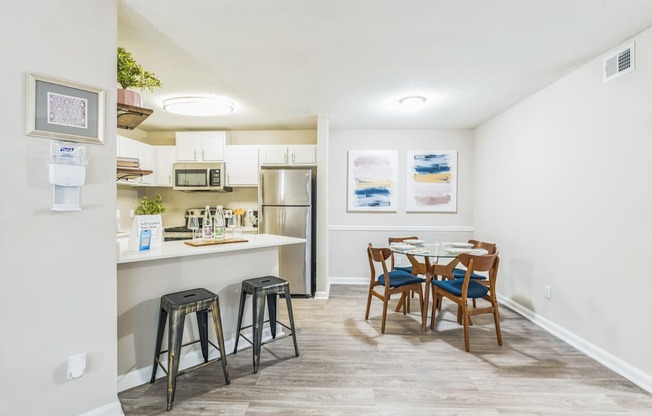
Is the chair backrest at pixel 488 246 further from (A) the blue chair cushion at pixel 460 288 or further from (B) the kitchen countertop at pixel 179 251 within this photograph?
(B) the kitchen countertop at pixel 179 251

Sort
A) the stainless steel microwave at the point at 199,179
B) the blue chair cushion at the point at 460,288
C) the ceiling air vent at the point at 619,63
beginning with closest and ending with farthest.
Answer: the ceiling air vent at the point at 619,63 → the blue chair cushion at the point at 460,288 → the stainless steel microwave at the point at 199,179

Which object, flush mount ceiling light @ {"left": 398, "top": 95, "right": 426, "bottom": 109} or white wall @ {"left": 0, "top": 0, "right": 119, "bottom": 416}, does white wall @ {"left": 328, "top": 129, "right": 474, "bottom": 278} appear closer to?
flush mount ceiling light @ {"left": 398, "top": 95, "right": 426, "bottom": 109}

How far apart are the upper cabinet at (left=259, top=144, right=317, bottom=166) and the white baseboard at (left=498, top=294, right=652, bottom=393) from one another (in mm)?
3242

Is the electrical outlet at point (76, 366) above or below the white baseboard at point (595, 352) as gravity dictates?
above

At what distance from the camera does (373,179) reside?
4707 millimetres

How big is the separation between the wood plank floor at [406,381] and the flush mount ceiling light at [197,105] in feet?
8.74

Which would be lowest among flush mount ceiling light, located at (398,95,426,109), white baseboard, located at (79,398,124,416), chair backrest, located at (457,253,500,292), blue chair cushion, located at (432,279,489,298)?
white baseboard, located at (79,398,124,416)

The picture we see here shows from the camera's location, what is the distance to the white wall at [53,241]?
1404 mm

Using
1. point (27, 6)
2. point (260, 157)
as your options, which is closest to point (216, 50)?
point (27, 6)

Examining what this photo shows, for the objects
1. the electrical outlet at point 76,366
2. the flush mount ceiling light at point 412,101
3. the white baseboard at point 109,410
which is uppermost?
the flush mount ceiling light at point 412,101

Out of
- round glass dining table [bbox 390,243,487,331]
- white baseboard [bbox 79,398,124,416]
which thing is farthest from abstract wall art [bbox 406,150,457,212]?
white baseboard [bbox 79,398,124,416]

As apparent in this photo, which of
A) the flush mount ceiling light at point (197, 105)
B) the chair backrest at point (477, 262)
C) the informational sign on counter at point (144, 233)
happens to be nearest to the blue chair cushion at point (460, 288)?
the chair backrest at point (477, 262)

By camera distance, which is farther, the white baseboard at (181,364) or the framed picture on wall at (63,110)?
the white baseboard at (181,364)

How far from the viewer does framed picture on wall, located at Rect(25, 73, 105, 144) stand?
1444mm
